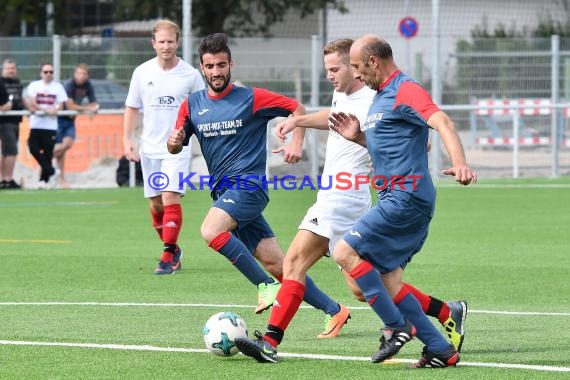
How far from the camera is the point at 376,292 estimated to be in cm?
748

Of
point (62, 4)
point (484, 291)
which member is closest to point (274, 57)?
point (484, 291)

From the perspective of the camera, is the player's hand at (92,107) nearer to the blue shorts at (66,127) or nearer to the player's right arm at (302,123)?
the blue shorts at (66,127)

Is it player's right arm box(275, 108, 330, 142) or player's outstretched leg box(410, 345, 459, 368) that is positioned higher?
player's right arm box(275, 108, 330, 142)

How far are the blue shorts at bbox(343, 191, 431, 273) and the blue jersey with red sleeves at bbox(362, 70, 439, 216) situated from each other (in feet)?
0.18

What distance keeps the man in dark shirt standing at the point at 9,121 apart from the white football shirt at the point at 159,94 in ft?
33.7

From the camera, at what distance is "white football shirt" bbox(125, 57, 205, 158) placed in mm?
13195

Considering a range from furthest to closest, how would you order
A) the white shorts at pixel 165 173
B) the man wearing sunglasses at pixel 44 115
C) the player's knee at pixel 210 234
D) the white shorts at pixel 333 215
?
the man wearing sunglasses at pixel 44 115
the white shorts at pixel 165 173
the player's knee at pixel 210 234
the white shorts at pixel 333 215

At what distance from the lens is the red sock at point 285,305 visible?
793 centimetres

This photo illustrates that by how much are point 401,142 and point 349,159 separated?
1.20m

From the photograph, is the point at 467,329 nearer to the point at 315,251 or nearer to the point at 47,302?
the point at 315,251

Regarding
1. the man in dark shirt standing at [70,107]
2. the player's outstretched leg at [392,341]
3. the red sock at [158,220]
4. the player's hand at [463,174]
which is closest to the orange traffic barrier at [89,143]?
the man in dark shirt standing at [70,107]

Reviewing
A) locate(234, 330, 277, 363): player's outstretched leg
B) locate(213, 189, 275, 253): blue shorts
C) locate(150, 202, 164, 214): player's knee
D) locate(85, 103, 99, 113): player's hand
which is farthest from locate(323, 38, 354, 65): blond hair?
locate(85, 103, 99, 113): player's hand

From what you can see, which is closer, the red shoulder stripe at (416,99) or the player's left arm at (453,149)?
the player's left arm at (453,149)

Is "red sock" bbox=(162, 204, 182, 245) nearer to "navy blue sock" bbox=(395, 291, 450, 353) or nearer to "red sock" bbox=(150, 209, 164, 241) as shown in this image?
"red sock" bbox=(150, 209, 164, 241)
